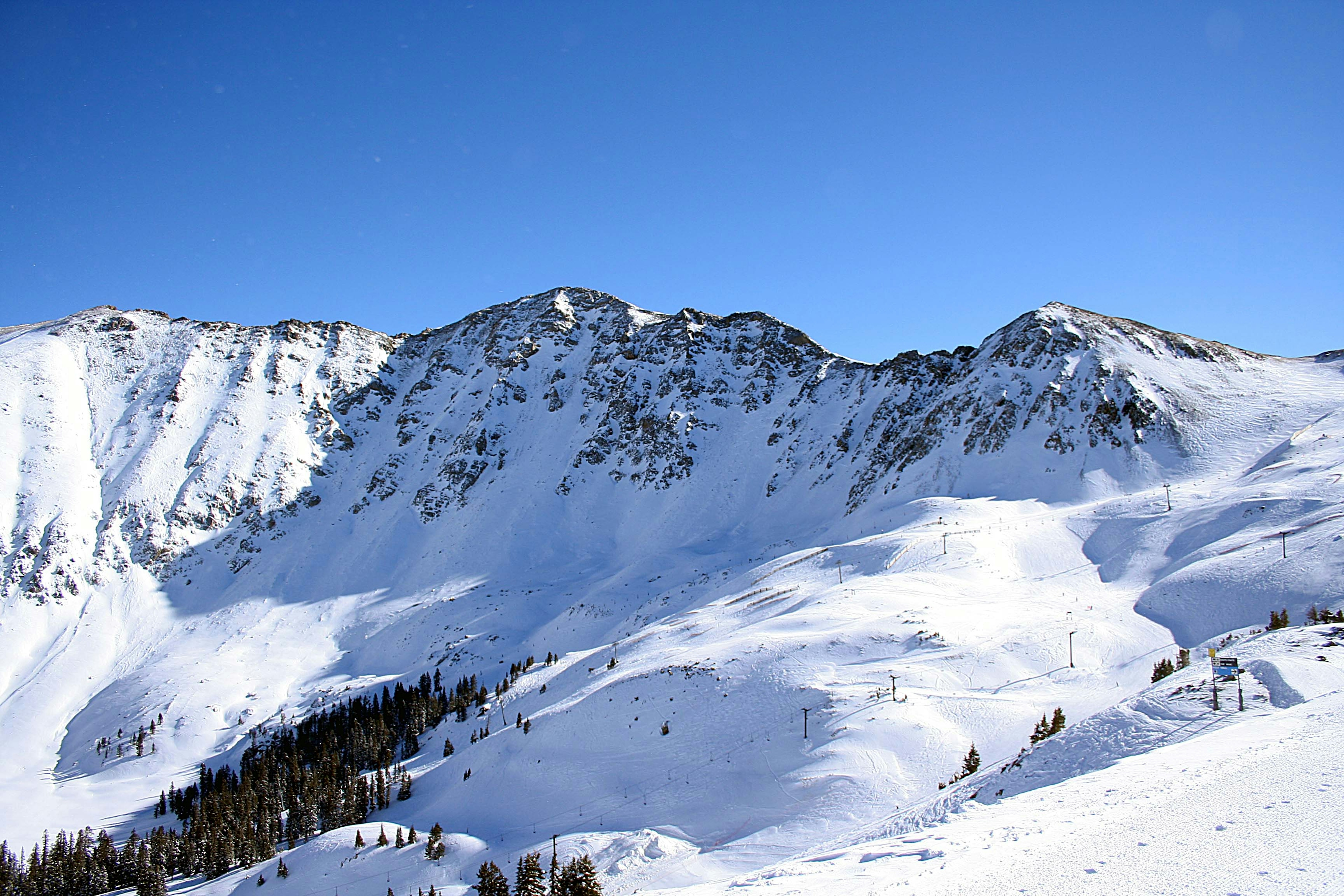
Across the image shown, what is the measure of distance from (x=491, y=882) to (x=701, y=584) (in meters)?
55.6

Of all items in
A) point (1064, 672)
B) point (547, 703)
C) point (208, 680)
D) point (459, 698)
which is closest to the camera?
point (1064, 672)

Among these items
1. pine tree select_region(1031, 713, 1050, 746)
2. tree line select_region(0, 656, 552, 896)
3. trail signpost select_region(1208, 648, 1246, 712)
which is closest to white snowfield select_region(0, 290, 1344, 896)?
trail signpost select_region(1208, 648, 1246, 712)

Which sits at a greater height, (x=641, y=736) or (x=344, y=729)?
(x=641, y=736)

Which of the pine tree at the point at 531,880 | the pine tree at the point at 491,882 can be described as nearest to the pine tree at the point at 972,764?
the pine tree at the point at 531,880

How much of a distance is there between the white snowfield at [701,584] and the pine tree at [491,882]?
3.27m

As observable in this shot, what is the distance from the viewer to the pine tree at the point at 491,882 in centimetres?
3271

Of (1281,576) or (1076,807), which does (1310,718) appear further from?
(1281,576)

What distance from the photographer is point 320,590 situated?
11494 cm

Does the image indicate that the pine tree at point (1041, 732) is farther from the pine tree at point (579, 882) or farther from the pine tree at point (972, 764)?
the pine tree at point (579, 882)

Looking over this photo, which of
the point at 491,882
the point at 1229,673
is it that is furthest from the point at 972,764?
the point at 491,882

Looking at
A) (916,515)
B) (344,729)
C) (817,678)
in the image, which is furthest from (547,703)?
(916,515)

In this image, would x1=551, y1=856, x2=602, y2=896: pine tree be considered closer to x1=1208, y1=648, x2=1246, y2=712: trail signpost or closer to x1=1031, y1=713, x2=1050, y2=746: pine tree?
x1=1031, y1=713, x2=1050, y2=746: pine tree

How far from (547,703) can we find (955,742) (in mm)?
35707

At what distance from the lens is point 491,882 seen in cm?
3350
